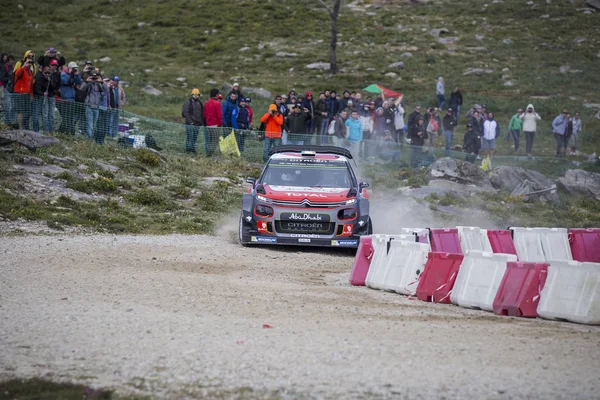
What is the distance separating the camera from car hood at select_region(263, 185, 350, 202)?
15.8 metres

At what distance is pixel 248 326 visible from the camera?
8727mm

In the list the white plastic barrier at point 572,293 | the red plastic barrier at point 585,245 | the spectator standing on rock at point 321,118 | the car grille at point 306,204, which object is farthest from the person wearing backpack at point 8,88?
the white plastic barrier at point 572,293

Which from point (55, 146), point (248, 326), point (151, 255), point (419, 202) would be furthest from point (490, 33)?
point (248, 326)

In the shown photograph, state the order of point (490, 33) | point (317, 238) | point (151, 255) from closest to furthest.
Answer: point (151, 255)
point (317, 238)
point (490, 33)

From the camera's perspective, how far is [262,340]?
8141 mm

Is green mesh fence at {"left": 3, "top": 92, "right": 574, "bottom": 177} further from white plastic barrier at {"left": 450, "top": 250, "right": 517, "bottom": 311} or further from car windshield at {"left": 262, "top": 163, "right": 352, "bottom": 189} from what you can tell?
white plastic barrier at {"left": 450, "top": 250, "right": 517, "bottom": 311}

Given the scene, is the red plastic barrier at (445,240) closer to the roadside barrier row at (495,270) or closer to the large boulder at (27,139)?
the roadside barrier row at (495,270)

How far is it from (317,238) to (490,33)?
45.6m

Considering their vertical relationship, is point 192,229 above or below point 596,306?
below

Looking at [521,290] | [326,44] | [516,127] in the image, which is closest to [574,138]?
[516,127]

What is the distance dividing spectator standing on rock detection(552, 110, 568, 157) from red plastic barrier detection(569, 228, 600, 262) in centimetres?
1986

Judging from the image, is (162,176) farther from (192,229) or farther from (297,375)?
(297,375)

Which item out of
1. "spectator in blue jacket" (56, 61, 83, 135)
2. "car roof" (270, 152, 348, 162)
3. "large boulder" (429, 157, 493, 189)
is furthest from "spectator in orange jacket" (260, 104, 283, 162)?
"car roof" (270, 152, 348, 162)

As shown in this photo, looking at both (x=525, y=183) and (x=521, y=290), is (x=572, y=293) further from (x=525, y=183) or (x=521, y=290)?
(x=525, y=183)
